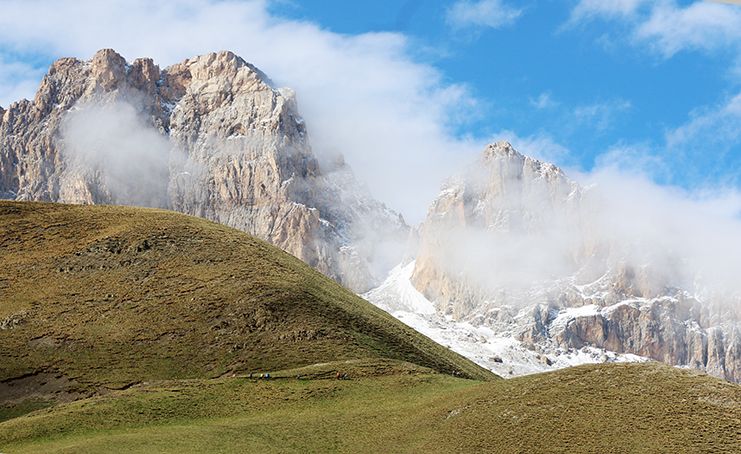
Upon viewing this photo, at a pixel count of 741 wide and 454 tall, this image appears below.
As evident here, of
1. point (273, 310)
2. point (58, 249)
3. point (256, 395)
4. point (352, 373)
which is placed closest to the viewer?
point (256, 395)

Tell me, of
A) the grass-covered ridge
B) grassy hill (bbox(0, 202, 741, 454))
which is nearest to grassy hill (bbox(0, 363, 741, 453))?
grassy hill (bbox(0, 202, 741, 454))

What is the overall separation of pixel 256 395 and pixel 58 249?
45377 mm

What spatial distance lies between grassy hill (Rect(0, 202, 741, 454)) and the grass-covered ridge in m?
0.22

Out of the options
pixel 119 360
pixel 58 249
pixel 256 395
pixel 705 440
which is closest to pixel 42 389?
pixel 119 360

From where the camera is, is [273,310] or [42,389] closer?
[42,389]

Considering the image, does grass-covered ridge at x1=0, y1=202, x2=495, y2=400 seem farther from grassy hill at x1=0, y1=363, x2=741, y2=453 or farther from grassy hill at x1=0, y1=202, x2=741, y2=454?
grassy hill at x1=0, y1=363, x2=741, y2=453

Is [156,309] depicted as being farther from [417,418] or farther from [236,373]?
[417,418]

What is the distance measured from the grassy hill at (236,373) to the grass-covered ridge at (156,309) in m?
0.22

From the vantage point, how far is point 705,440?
51.8 m

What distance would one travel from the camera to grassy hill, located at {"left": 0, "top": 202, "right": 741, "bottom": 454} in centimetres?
5725

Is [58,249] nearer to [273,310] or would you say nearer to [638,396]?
[273,310]

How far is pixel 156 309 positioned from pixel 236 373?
1645 centimetres

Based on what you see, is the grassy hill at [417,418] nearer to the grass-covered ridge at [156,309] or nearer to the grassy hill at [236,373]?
the grassy hill at [236,373]

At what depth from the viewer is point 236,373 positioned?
3216 inches
